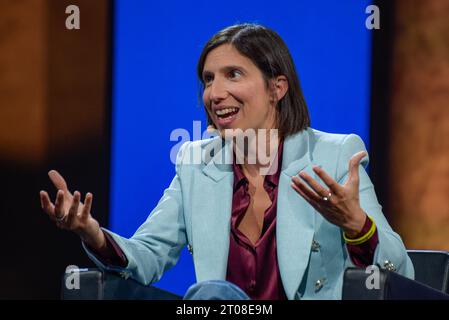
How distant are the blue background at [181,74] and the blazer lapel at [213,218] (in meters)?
0.61

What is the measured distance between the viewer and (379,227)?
189cm

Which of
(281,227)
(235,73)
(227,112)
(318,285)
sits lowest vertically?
(318,285)

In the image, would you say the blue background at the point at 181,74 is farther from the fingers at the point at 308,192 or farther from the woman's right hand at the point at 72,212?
the fingers at the point at 308,192

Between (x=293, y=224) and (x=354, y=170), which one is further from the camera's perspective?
(x=293, y=224)

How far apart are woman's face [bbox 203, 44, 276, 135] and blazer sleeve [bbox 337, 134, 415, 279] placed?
275 mm

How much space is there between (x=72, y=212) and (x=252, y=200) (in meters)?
0.56

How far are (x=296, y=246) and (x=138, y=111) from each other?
1108 mm

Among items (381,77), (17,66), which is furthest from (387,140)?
(17,66)

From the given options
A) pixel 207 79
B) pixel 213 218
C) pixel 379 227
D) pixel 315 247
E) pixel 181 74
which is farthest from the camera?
pixel 181 74

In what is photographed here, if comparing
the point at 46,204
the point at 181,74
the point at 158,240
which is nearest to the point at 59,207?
the point at 46,204

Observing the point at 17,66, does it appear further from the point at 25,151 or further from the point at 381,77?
the point at 381,77

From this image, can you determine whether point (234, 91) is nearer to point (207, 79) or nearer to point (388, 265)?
point (207, 79)

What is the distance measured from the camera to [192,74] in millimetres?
2855

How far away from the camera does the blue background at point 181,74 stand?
9.16 feet
